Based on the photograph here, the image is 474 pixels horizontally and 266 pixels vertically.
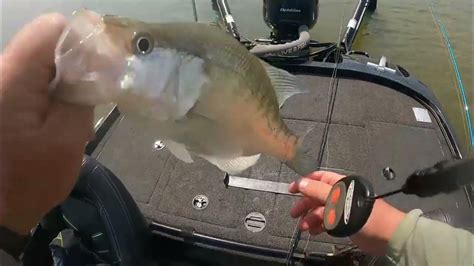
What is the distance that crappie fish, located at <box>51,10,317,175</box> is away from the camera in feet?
3.09

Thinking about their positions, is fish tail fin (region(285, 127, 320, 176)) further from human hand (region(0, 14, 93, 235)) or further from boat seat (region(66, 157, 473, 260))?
boat seat (region(66, 157, 473, 260))

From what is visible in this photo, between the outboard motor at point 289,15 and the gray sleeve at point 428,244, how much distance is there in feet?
9.22

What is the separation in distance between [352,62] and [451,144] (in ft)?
3.61

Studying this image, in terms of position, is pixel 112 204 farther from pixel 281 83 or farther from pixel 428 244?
pixel 428 244

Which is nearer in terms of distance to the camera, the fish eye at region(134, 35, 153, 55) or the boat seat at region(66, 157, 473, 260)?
the fish eye at region(134, 35, 153, 55)

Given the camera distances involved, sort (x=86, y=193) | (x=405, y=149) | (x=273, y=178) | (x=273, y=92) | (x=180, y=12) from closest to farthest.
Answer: (x=273, y=92) < (x=86, y=193) < (x=273, y=178) < (x=405, y=149) < (x=180, y=12)

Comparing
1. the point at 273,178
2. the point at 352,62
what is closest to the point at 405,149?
the point at 273,178

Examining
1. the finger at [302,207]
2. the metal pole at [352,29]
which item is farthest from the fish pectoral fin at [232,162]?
the metal pole at [352,29]

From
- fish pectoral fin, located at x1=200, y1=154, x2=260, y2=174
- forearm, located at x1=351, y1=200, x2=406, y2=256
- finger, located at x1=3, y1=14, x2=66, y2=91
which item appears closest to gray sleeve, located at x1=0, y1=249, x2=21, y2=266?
finger, located at x1=3, y1=14, x2=66, y2=91

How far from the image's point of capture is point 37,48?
939mm

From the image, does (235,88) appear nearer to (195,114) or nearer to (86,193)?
(195,114)

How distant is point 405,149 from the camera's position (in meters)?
2.56

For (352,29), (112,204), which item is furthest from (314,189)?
(352,29)

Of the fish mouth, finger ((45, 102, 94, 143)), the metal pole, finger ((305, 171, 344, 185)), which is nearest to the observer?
the fish mouth
